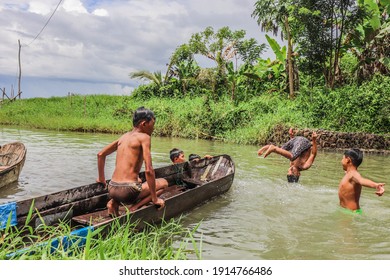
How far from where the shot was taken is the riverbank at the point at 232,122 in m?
13.7

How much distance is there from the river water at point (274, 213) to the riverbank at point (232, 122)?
385 centimetres

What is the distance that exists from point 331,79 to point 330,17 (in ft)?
8.55

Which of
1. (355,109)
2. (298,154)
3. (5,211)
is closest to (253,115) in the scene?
(355,109)

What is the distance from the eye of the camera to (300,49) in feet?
56.5

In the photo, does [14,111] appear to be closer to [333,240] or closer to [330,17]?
[330,17]

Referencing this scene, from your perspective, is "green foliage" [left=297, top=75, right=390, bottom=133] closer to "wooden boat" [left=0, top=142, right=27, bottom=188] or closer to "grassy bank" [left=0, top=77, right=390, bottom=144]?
"grassy bank" [left=0, top=77, right=390, bottom=144]

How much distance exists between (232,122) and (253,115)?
0.97 m

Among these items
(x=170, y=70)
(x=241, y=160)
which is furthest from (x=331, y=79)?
(x=170, y=70)

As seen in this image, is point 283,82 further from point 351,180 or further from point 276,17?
point 351,180

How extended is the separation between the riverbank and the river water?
3.85 m

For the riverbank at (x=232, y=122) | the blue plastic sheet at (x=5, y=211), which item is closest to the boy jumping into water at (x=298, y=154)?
the blue plastic sheet at (x=5, y=211)

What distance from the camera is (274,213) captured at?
5.22 metres

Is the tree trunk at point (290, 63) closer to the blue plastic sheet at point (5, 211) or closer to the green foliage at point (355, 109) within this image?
the green foliage at point (355, 109)
